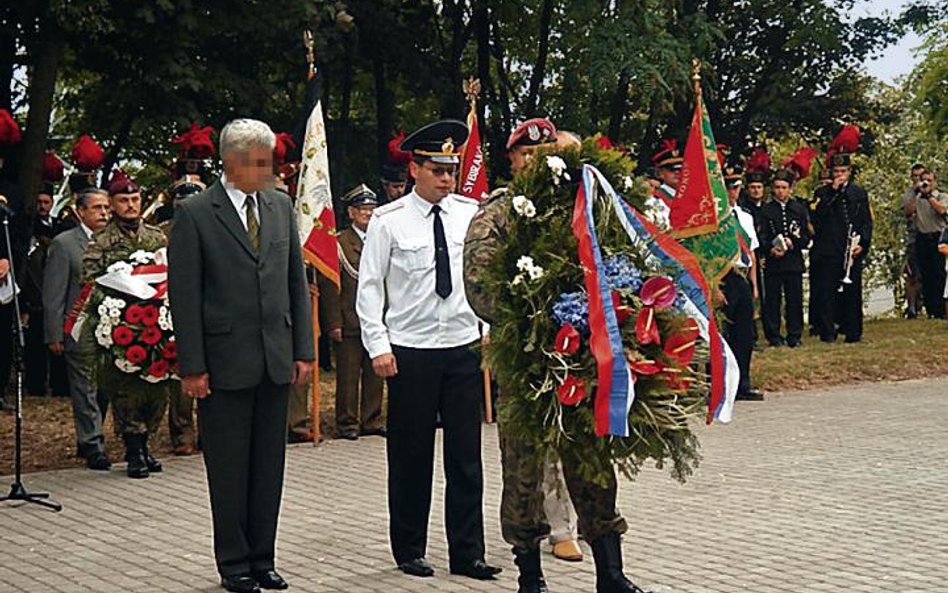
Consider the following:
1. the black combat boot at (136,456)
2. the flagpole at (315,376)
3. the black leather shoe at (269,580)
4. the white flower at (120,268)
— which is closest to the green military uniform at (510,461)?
the black leather shoe at (269,580)

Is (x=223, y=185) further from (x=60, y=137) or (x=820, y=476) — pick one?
(x=60, y=137)

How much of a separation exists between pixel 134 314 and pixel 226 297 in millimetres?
3565

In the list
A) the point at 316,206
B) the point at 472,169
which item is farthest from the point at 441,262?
the point at 472,169

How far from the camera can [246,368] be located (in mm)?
8461

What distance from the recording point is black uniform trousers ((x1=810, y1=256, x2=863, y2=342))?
21.2 meters

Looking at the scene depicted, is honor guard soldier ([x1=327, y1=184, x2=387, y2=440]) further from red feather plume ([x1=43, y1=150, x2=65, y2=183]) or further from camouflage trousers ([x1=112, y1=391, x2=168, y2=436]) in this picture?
red feather plume ([x1=43, y1=150, x2=65, y2=183])

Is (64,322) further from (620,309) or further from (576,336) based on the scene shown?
(620,309)

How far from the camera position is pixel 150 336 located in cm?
1181

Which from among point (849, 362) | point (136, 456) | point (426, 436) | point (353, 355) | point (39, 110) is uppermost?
point (39, 110)

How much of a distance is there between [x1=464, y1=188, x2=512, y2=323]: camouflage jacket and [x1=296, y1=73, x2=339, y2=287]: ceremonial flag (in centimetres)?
579

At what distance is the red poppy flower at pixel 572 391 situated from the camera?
742 centimetres

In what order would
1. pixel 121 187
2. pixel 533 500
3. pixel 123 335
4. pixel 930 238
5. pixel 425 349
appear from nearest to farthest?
pixel 533 500, pixel 425 349, pixel 123 335, pixel 121 187, pixel 930 238

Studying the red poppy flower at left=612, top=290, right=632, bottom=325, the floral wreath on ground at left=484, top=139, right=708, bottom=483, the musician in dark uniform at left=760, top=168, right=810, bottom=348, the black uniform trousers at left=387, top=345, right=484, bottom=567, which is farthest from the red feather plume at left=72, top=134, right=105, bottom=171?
the musician in dark uniform at left=760, top=168, right=810, bottom=348

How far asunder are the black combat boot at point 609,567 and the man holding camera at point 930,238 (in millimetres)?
17131
